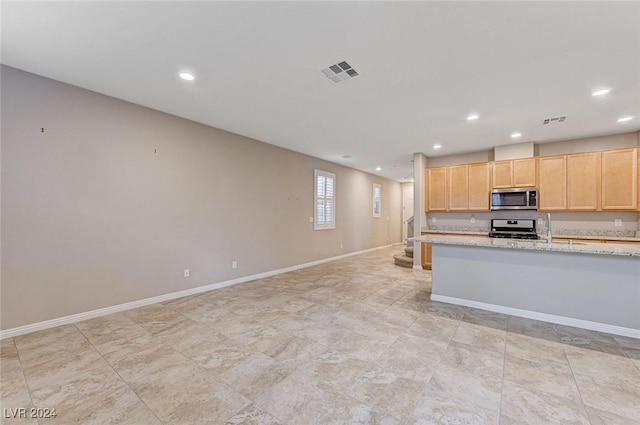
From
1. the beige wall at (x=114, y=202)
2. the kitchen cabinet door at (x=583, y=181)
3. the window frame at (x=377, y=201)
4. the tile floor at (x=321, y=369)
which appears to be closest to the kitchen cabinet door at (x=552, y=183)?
the kitchen cabinet door at (x=583, y=181)

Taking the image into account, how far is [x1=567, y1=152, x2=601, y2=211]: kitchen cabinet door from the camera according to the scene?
4.64 metres

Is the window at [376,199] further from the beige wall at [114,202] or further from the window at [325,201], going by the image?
the beige wall at [114,202]

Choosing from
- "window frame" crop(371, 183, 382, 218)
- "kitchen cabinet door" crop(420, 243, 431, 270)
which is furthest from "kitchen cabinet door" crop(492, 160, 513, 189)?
"window frame" crop(371, 183, 382, 218)

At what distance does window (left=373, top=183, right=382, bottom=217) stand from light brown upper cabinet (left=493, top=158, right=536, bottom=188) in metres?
4.23

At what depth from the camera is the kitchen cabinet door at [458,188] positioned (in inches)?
230

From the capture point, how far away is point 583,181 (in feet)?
15.6

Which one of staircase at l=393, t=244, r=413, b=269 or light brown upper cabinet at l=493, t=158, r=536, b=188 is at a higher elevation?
light brown upper cabinet at l=493, t=158, r=536, b=188

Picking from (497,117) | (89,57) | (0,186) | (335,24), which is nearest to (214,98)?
(89,57)

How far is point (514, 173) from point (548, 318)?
10.5ft

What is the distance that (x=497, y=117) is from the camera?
3992 millimetres

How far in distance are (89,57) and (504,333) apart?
17.3ft

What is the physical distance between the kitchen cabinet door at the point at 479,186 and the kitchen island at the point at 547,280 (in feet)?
7.55

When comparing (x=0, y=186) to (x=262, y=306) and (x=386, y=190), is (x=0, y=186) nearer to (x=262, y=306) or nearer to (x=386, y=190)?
(x=262, y=306)

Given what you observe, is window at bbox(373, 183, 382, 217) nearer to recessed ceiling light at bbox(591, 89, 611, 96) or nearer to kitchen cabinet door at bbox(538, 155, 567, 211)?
kitchen cabinet door at bbox(538, 155, 567, 211)
